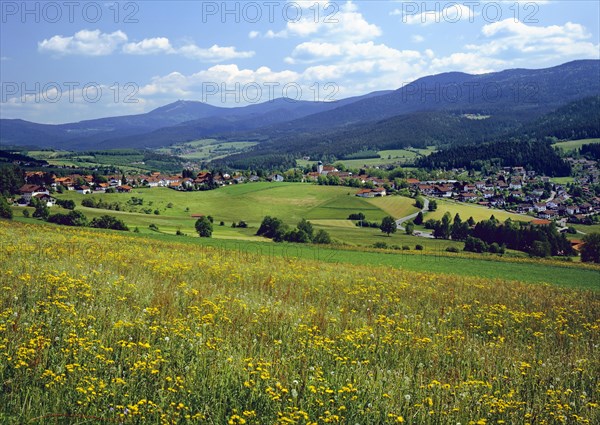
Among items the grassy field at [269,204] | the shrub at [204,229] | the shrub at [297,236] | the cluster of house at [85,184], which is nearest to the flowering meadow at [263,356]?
the shrub at [297,236]

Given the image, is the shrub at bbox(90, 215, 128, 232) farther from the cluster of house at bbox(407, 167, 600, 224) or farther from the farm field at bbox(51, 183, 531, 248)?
the cluster of house at bbox(407, 167, 600, 224)

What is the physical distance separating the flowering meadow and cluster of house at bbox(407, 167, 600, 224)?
12556 centimetres

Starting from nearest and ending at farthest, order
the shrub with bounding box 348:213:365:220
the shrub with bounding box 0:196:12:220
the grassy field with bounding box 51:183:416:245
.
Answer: the shrub with bounding box 0:196:12:220, the grassy field with bounding box 51:183:416:245, the shrub with bounding box 348:213:365:220

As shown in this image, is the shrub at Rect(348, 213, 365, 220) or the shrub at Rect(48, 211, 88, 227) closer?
the shrub at Rect(48, 211, 88, 227)

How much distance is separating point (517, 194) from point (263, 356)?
544ft

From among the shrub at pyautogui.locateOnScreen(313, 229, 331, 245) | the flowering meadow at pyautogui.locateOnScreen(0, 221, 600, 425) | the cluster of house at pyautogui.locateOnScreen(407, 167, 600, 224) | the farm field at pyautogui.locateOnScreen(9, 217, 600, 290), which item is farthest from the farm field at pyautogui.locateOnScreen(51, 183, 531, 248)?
the flowering meadow at pyautogui.locateOnScreen(0, 221, 600, 425)

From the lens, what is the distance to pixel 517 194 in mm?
155875

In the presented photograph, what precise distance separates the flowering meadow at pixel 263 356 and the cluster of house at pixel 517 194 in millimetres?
125564

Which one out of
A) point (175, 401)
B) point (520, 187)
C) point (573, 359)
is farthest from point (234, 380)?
point (520, 187)

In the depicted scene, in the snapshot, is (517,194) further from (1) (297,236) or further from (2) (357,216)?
(1) (297,236)

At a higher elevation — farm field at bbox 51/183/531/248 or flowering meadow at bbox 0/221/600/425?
flowering meadow at bbox 0/221/600/425

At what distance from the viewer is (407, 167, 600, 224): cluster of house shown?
132 m

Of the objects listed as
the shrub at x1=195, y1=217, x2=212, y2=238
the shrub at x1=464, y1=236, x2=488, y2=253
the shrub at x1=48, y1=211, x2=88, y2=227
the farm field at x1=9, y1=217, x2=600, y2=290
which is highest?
the shrub at x1=48, y1=211, x2=88, y2=227

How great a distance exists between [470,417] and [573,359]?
432 centimetres
